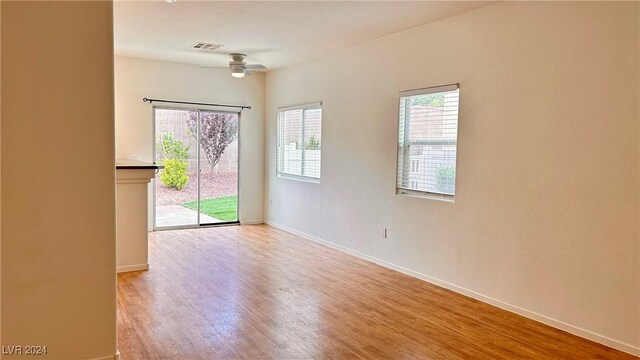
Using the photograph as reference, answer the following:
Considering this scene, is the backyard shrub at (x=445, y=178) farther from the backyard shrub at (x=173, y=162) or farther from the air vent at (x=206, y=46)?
the backyard shrub at (x=173, y=162)

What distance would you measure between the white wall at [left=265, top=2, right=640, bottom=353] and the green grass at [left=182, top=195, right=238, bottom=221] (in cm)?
→ 301

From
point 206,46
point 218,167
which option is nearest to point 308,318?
point 206,46

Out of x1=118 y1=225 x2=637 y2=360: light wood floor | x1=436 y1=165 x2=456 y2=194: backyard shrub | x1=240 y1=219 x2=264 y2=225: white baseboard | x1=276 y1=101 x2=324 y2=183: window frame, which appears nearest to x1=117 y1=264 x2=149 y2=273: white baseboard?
x1=118 y1=225 x2=637 y2=360: light wood floor

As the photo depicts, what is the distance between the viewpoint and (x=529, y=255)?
3.51 metres

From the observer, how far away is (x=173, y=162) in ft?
22.6

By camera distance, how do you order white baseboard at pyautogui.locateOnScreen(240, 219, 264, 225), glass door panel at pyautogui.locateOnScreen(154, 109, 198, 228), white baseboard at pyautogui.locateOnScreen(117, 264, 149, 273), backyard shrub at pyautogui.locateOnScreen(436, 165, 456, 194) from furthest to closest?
white baseboard at pyautogui.locateOnScreen(240, 219, 264, 225) → glass door panel at pyautogui.locateOnScreen(154, 109, 198, 228) → white baseboard at pyautogui.locateOnScreen(117, 264, 149, 273) → backyard shrub at pyautogui.locateOnScreen(436, 165, 456, 194)

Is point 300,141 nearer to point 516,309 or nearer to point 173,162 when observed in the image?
point 173,162

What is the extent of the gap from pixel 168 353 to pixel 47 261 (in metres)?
0.92

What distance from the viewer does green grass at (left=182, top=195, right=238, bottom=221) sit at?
23.8ft

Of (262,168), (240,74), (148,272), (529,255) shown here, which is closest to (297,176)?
(262,168)

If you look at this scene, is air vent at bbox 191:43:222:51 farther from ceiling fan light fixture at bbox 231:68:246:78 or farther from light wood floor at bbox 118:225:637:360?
light wood floor at bbox 118:225:637:360

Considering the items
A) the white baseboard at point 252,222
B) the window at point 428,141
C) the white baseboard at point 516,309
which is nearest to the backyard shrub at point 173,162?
the white baseboard at point 252,222

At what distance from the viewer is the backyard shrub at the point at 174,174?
6844mm

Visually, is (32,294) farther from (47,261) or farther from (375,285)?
(375,285)
